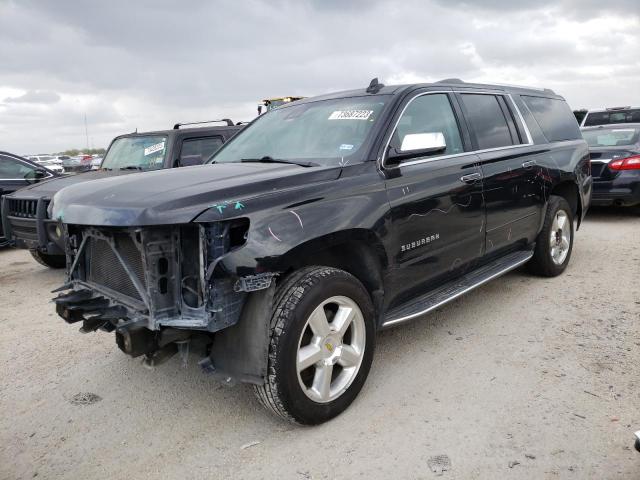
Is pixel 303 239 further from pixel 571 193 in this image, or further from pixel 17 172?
pixel 17 172

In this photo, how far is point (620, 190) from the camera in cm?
808

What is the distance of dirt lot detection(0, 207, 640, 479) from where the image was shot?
2.52 meters

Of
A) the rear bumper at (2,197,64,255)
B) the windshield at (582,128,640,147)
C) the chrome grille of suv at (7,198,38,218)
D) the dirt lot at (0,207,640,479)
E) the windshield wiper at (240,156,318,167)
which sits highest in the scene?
the windshield at (582,128,640,147)

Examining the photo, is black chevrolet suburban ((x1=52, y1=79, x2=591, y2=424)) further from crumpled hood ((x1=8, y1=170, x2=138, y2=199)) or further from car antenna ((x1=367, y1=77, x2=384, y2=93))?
crumpled hood ((x1=8, y1=170, x2=138, y2=199))

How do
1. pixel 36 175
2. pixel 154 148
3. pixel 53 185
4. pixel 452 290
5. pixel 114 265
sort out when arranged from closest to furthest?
1. pixel 114 265
2. pixel 452 290
3. pixel 53 185
4. pixel 154 148
5. pixel 36 175

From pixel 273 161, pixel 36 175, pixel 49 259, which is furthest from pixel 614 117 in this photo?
pixel 49 259

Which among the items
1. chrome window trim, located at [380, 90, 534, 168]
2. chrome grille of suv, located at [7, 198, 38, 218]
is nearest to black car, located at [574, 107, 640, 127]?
chrome window trim, located at [380, 90, 534, 168]

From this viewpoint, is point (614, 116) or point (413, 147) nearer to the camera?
point (413, 147)

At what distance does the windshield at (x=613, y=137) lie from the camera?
8.54 metres

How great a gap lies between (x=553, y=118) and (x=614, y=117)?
10.8m

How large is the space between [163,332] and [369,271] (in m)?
1.25

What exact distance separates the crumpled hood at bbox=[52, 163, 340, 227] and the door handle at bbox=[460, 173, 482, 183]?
48.6 inches

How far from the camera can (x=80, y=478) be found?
Answer: 8.23 ft

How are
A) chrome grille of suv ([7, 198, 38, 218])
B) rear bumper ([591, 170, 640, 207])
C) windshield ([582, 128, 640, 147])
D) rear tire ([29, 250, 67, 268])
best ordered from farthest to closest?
windshield ([582, 128, 640, 147])
rear bumper ([591, 170, 640, 207])
rear tire ([29, 250, 67, 268])
chrome grille of suv ([7, 198, 38, 218])
